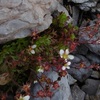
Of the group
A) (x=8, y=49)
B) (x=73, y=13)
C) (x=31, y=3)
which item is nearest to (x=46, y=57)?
(x=8, y=49)

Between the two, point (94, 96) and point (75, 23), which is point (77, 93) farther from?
point (75, 23)

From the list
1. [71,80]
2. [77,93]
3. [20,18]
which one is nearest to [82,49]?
[71,80]

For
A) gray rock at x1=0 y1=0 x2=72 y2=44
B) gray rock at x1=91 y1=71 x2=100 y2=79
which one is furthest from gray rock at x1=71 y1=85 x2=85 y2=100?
gray rock at x1=0 y1=0 x2=72 y2=44

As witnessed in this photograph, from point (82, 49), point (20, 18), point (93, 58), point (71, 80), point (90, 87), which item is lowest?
point (90, 87)

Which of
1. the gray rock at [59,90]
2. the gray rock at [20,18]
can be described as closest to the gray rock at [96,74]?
the gray rock at [59,90]

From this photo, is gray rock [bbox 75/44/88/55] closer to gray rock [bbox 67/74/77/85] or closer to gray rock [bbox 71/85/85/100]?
gray rock [bbox 67/74/77/85]

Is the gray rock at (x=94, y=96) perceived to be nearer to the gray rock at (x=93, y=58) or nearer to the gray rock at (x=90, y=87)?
the gray rock at (x=90, y=87)

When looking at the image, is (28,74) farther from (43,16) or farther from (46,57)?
(43,16)

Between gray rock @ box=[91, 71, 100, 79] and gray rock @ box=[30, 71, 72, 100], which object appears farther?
gray rock @ box=[91, 71, 100, 79]
